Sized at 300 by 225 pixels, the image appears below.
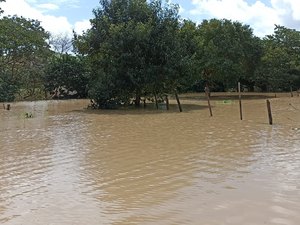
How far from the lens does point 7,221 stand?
557cm

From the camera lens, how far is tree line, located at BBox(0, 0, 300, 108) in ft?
83.0

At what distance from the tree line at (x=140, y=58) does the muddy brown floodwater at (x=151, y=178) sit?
11.2 m

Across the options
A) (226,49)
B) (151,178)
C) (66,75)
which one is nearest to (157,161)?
(151,178)

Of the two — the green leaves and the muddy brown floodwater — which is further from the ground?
the green leaves

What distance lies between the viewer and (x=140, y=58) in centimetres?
2505

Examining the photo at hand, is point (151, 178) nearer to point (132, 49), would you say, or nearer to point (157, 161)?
point (157, 161)

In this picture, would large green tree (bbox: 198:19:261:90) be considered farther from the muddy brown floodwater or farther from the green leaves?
the muddy brown floodwater

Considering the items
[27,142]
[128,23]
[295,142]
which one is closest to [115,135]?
[27,142]

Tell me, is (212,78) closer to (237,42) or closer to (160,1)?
→ (237,42)

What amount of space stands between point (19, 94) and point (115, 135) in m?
28.7

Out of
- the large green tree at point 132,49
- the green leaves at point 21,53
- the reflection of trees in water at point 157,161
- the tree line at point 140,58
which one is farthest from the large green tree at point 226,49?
the reflection of trees in water at point 157,161

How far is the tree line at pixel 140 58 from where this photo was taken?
2531cm

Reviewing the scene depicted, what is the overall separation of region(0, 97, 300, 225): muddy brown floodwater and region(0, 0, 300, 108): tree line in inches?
442

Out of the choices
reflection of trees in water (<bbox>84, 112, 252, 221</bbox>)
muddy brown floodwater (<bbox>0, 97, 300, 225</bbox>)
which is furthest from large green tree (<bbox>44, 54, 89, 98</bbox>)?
muddy brown floodwater (<bbox>0, 97, 300, 225</bbox>)
